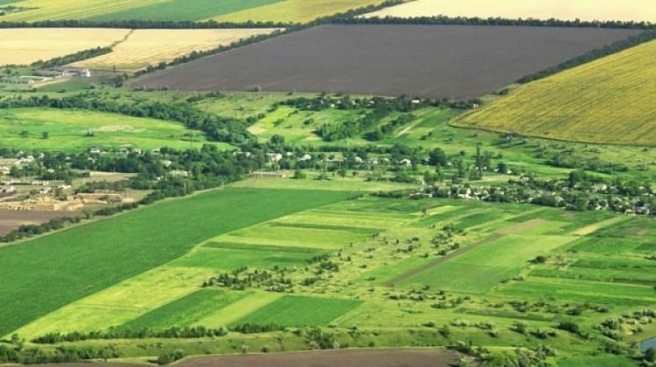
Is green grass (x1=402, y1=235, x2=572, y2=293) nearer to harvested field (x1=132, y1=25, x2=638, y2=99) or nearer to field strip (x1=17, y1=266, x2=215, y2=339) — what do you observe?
field strip (x1=17, y1=266, x2=215, y2=339)

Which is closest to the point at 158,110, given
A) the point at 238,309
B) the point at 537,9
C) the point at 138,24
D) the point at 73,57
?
the point at 73,57

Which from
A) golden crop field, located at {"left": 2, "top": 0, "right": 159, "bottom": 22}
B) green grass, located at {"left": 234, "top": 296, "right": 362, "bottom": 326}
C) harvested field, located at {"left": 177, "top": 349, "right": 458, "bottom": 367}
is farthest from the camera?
golden crop field, located at {"left": 2, "top": 0, "right": 159, "bottom": 22}

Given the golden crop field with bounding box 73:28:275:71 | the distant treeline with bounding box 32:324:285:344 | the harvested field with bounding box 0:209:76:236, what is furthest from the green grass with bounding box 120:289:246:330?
the golden crop field with bounding box 73:28:275:71

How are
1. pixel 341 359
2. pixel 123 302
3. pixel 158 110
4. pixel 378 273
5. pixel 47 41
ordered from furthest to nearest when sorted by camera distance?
pixel 47 41, pixel 158 110, pixel 378 273, pixel 123 302, pixel 341 359

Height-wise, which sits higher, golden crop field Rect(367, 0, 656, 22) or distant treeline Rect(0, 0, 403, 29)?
golden crop field Rect(367, 0, 656, 22)

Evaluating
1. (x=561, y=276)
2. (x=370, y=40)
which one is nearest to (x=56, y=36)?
(x=370, y=40)

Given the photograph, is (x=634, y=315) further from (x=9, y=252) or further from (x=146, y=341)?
(x=9, y=252)

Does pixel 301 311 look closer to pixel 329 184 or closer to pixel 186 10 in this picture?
pixel 329 184
